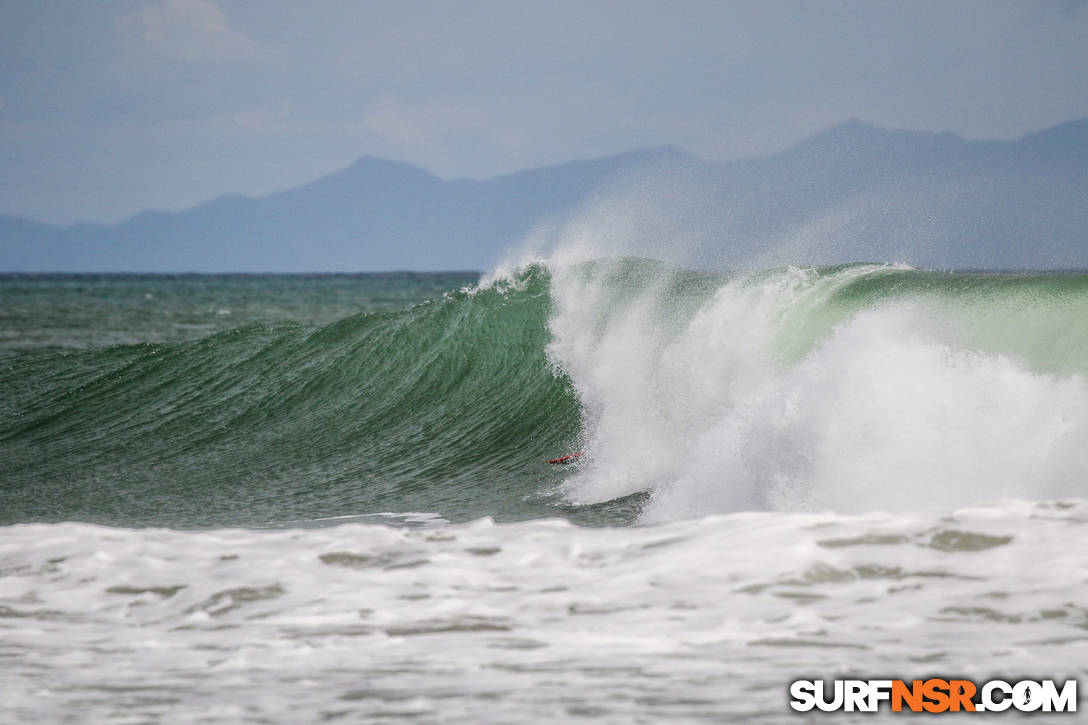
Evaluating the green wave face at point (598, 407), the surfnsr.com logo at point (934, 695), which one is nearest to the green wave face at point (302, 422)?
the green wave face at point (598, 407)

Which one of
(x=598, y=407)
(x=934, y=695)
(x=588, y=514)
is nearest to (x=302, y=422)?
(x=598, y=407)

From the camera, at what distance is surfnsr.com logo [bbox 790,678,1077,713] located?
3.82 m

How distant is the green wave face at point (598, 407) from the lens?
7.24 meters

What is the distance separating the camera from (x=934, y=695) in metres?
3.91

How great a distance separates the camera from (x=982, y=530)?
5.55 metres

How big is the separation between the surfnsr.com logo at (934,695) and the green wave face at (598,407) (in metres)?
2.77

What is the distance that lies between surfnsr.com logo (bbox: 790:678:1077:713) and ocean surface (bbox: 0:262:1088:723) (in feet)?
0.28

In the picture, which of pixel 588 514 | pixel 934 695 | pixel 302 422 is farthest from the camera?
pixel 302 422

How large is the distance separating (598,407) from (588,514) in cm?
289

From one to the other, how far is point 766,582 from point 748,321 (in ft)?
16.4

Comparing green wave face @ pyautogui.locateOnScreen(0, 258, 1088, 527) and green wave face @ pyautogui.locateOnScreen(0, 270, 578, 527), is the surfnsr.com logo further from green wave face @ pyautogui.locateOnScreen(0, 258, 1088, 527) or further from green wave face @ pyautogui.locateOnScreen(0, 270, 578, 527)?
green wave face @ pyautogui.locateOnScreen(0, 270, 578, 527)

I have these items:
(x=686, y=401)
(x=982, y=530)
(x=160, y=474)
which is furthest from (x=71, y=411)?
(x=982, y=530)

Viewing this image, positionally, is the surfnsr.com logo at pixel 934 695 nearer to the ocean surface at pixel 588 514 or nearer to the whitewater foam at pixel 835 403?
the ocean surface at pixel 588 514

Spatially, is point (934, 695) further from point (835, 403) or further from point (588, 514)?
point (588, 514)
